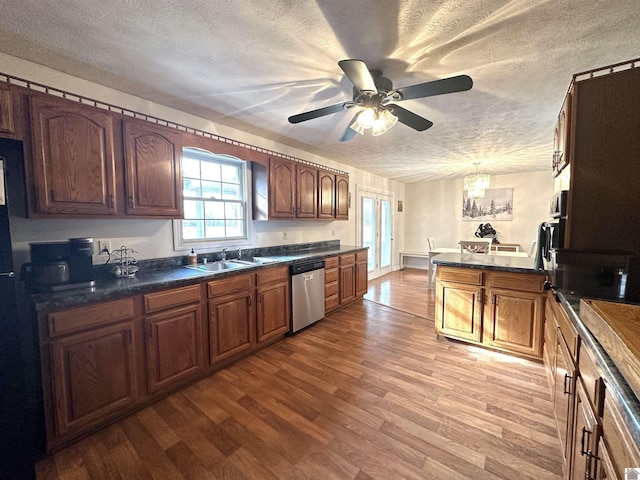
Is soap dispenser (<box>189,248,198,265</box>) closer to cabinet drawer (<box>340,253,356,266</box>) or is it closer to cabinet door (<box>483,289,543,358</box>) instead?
cabinet drawer (<box>340,253,356,266</box>)

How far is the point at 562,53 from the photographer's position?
1683 millimetres

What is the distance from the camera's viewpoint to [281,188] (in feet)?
11.0

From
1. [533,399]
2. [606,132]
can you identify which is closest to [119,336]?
[533,399]

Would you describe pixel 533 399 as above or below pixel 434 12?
below

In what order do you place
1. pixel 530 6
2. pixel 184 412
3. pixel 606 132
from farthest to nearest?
pixel 184 412 < pixel 606 132 < pixel 530 6

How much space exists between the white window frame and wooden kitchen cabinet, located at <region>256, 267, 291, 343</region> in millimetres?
710

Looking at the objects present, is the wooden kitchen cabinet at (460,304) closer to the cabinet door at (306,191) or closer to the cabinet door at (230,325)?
the cabinet door at (306,191)

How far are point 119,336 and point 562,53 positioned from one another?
136 inches

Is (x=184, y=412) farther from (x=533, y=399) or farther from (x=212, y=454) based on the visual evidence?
(x=533, y=399)

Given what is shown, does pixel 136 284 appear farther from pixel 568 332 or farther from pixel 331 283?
pixel 568 332

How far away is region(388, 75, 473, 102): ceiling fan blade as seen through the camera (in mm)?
1446

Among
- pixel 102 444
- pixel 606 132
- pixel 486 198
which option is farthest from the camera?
pixel 486 198

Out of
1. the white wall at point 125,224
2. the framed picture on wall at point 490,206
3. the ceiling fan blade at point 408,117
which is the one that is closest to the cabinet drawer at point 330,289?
the white wall at point 125,224

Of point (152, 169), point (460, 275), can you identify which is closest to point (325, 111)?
point (152, 169)
